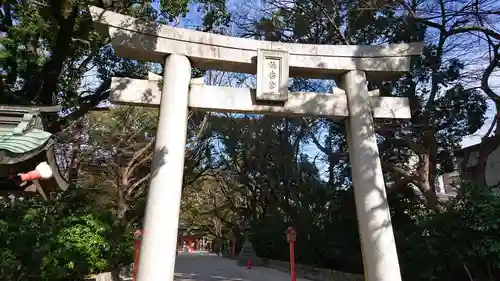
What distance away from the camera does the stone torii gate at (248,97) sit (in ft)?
22.5

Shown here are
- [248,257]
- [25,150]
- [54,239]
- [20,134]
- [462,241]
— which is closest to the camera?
[25,150]

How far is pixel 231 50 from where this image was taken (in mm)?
7914

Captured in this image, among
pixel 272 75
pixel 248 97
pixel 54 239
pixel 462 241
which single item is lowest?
pixel 54 239

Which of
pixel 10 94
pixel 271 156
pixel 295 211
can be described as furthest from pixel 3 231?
pixel 271 156

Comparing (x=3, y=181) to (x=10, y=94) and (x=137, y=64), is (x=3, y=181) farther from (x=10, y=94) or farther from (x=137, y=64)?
(x=137, y=64)

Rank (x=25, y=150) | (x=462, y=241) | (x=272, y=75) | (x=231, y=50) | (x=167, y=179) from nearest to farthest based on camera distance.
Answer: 1. (x=25, y=150)
2. (x=167, y=179)
3. (x=272, y=75)
4. (x=231, y=50)
5. (x=462, y=241)

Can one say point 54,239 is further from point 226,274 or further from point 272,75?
point 226,274

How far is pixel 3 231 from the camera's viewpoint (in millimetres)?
8977

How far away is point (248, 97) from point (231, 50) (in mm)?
1013

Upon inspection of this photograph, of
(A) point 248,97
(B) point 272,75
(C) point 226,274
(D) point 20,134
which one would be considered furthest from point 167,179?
(C) point 226,274

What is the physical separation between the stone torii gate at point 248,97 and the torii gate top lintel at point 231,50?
0.06ft

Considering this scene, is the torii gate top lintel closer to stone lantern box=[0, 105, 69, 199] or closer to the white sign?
the white sign

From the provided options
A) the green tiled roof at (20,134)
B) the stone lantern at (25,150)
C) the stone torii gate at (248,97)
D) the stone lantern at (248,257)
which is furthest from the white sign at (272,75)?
the stone lantern at (248,257)

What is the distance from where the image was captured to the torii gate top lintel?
7.47 meters
